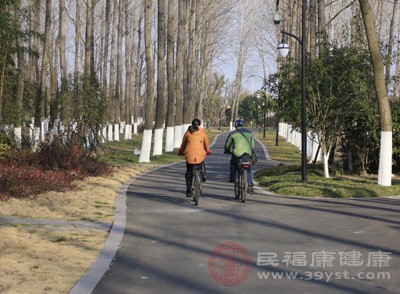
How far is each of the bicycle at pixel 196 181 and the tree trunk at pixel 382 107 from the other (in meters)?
6.56

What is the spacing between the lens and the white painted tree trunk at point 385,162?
19.1 meters

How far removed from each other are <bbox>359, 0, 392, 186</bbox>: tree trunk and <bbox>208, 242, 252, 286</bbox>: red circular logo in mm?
10255

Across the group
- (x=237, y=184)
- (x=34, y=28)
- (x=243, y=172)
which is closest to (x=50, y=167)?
(x=237, y=184)

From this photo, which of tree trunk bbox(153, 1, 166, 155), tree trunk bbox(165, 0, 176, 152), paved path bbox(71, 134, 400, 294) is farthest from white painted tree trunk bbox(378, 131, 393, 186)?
tree trunk bbox(165, 0, 176, 152)

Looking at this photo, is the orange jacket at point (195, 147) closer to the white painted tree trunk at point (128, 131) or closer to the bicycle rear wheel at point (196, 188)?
the bicycle rear wheel at point (196, 188)

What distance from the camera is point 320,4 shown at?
99.3 feet

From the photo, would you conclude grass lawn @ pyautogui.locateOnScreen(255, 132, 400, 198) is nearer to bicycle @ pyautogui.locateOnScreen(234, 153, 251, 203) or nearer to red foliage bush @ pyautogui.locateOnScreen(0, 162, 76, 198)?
bicycle @ pyautogui.locateOnScreen(234, 153, 251, 203)

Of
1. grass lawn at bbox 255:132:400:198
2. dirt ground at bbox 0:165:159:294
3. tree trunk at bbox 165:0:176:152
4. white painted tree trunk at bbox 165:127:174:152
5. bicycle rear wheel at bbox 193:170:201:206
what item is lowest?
dirt ground at bbox 0:165:159:294

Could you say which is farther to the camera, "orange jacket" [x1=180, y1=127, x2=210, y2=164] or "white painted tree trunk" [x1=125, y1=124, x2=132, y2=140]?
"white painted tree trunk" [x1=125, y1=124, x2=132, y2=140]

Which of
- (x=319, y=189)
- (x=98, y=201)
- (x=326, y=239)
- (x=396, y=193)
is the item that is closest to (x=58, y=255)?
(x=326, y=239)

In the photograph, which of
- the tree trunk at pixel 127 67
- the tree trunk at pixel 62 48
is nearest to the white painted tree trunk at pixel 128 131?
the tree trunk at pixel 127 67

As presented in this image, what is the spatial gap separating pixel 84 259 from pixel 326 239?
3.67m

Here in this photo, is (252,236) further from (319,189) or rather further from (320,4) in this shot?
(320,4)

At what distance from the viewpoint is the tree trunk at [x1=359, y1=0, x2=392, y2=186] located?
19141mm
